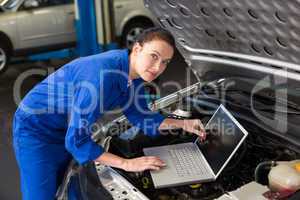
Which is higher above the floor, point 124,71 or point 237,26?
point 237,26

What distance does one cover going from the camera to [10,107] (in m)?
4.07

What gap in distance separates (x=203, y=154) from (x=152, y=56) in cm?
52

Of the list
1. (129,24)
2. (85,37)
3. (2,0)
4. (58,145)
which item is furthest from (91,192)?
(129,24)

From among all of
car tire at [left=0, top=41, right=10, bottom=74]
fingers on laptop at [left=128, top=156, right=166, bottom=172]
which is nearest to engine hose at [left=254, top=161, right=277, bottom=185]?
fingers on laptop at [left=128, top=156, right=166, bottom=172]

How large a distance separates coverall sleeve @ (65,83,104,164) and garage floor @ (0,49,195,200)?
25.8 inches

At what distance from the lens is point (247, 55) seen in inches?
64.8

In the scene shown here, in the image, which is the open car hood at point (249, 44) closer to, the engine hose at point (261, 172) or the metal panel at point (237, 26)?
the metal panel at point (237, 26)

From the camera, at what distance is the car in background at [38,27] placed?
482 centimetres

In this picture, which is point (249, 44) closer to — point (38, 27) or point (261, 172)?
point (261, 172)

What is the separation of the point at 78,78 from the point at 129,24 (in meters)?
4.22

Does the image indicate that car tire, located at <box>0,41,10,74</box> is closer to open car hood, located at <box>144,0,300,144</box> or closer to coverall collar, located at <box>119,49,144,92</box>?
open car hood, located at <box>144,0,300,144</box>

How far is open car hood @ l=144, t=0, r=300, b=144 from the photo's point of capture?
1273 mm

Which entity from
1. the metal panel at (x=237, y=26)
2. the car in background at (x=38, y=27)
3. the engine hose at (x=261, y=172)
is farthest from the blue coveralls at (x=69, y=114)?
the car in background at (x=38, y=27)

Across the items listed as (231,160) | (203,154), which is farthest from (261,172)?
(203,154)
